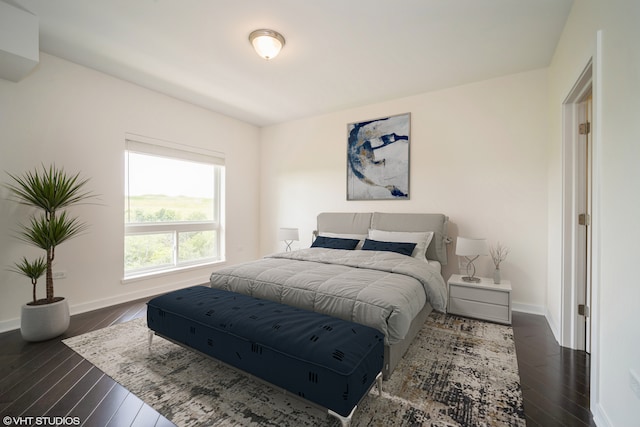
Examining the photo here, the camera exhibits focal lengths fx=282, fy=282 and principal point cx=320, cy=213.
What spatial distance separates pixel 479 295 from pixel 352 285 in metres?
1.75

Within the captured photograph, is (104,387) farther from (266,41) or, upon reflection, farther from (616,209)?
(616,209)

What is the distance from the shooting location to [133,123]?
366 cm

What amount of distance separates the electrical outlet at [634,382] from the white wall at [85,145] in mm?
4533

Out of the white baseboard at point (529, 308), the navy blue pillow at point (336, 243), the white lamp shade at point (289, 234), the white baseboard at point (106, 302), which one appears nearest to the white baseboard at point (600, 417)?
the white baseboard at point (529, 308)

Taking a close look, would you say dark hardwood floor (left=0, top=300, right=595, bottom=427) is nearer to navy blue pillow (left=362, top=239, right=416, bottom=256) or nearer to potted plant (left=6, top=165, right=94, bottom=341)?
potted plant (left=6, top=165, right=94, bottom=341)

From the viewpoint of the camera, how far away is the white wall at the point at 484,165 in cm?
323

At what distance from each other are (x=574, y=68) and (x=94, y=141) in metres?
4.78

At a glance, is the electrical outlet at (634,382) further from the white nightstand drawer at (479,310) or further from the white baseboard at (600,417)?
the white nightstand drawer at (479,310)

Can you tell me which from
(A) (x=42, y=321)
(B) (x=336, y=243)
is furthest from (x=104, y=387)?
(B) (x=336, y=243)

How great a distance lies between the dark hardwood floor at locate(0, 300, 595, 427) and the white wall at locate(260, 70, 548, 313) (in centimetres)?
108

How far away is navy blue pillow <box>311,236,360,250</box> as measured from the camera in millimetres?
3805

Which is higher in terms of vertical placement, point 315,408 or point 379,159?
point 379,159

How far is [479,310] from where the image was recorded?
306 centimetres

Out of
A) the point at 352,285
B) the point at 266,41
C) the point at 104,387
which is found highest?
the point at 266,41
